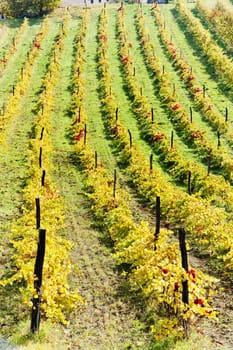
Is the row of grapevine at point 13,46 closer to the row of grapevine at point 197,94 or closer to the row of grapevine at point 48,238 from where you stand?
the row of grapevine at point 48,238

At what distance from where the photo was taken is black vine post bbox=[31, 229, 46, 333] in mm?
16703

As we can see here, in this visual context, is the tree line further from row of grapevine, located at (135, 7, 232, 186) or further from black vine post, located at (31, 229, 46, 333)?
black vine post, located at (31, 229, 46, 333)

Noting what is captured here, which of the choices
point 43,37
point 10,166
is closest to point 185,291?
point 10,166

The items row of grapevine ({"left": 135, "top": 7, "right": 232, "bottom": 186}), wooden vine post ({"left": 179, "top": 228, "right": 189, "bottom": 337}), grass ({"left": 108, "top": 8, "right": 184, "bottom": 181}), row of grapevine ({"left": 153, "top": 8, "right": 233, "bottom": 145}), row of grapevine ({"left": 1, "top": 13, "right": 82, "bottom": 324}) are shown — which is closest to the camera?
wooden vine post ({"left": 179, "top": 228, "right": 189, "bottom": 337})

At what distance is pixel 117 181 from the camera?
3688 cm

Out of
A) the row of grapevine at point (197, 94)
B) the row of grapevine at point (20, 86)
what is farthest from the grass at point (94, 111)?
the row of grapevine at point (197, 94)

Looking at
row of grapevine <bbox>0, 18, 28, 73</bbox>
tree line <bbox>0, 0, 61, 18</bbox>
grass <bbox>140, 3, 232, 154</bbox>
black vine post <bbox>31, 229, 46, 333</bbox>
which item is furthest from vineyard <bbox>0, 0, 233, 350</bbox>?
tree line <bbox>0, 0, 61, 18</bbox>

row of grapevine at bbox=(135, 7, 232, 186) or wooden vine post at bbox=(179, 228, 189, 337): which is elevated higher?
wooden vine post at bbox=(179, 228, 189, 337)

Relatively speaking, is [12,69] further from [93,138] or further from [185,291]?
[185,291]

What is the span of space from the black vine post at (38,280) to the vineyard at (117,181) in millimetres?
43

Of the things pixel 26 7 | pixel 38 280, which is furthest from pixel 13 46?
pixel 38 280

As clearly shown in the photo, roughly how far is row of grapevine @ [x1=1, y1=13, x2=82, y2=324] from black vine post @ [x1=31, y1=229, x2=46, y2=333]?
14cm

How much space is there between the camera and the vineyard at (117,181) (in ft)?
57.9

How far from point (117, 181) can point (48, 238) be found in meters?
16.2
